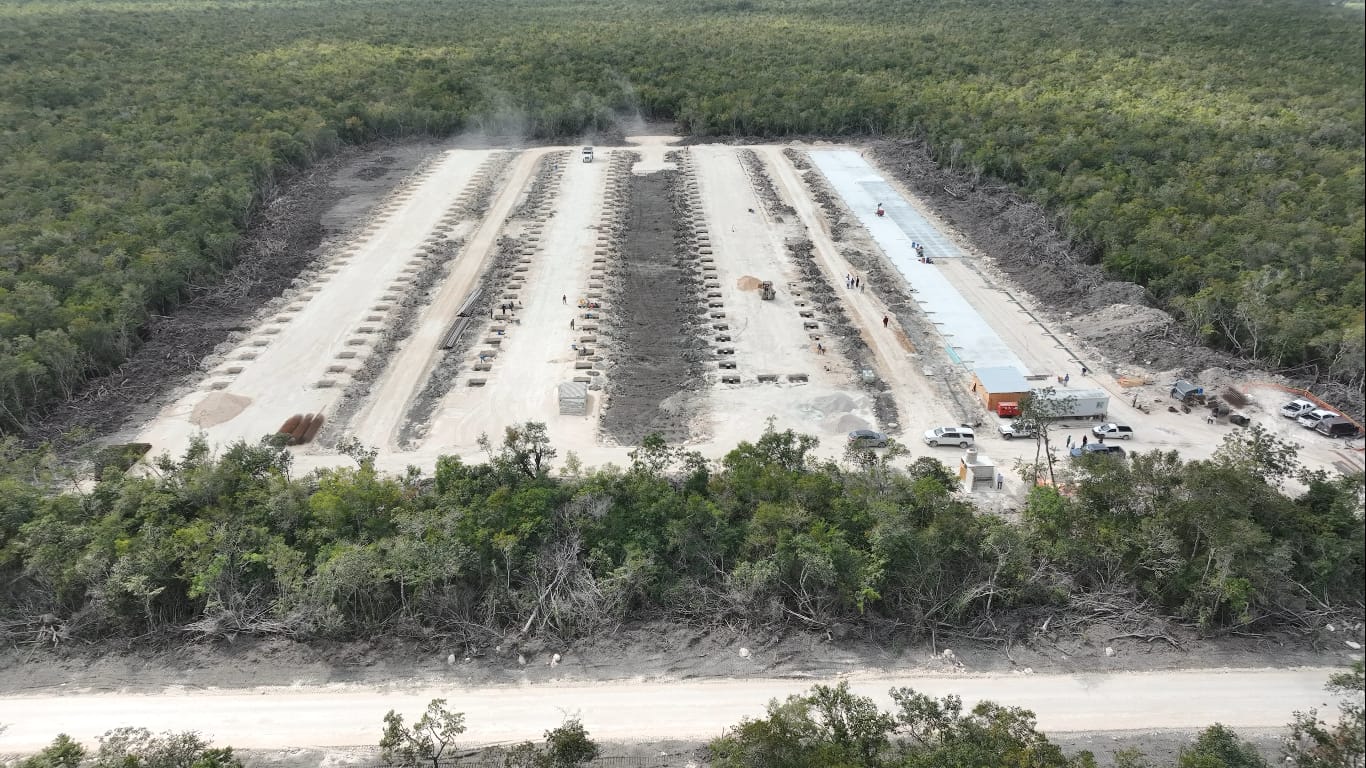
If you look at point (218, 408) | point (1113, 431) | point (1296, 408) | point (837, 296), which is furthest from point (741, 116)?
point (218, 408)

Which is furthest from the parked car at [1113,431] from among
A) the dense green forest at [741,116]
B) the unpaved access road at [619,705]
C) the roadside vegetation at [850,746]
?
the roadside vegetation at [850,746]

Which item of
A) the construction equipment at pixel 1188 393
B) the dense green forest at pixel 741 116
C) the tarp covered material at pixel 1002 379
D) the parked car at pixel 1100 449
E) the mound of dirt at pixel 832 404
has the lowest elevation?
the parked car at pixel 1100 449

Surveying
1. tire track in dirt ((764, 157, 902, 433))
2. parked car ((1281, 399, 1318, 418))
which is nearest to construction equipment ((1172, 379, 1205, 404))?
parked car ((1281, 399, 1318, 418))

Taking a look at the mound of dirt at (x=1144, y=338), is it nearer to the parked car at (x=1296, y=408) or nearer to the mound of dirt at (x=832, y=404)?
the parked car at (x=1296, y=408)

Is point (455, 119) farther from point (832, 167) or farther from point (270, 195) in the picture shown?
point (832, 167)

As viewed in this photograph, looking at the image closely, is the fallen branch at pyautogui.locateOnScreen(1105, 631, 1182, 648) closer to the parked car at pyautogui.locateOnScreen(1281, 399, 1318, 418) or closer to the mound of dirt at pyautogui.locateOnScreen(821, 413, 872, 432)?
the mound of dirt at pyautogui.locateOnScreen(821, 413, 872, 432)

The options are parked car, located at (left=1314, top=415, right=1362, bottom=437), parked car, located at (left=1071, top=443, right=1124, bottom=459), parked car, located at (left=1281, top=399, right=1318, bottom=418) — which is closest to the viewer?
parked car, located at (left=1071, top=443, right=1124, bottom=459)

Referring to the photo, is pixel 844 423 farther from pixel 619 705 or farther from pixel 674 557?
pixel 619 705
